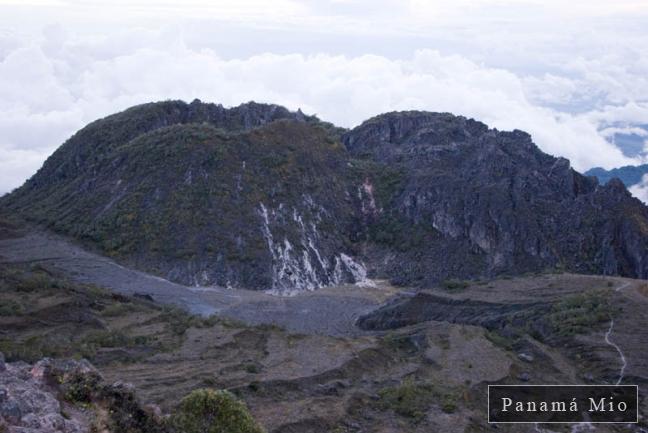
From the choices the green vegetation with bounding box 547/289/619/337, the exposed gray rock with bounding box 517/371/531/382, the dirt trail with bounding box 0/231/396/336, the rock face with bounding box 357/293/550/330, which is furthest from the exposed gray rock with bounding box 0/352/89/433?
the rock face with bounding box 357/293/550/330

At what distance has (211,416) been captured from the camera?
15250mm

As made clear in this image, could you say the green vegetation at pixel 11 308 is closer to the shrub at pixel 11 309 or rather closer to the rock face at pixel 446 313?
the shrub at pixel 11 309

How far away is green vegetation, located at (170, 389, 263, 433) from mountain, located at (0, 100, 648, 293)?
32.0m

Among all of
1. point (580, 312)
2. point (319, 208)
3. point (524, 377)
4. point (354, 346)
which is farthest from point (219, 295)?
point (524, 377)

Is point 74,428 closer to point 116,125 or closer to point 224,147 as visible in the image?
point 224,147

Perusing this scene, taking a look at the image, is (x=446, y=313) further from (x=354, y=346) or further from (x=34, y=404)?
(x=34, y=404)

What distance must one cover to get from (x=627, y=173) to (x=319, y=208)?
66.0 metres

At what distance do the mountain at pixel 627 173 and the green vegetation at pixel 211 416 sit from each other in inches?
3599

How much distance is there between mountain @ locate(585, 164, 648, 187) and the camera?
329ft

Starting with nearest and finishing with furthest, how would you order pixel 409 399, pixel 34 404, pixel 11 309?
pixel 34 404 → pixel 409 399 → pixel 11 309

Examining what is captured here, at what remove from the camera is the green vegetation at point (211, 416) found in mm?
14961

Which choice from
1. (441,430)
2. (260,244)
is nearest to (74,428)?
(441,430)

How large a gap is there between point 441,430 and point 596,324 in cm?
1401

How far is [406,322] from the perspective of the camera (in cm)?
3728
